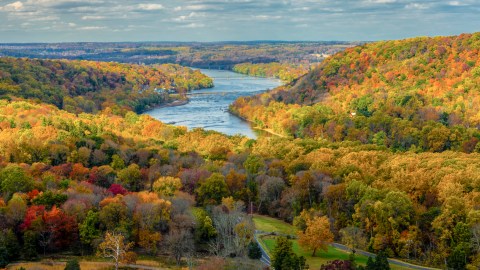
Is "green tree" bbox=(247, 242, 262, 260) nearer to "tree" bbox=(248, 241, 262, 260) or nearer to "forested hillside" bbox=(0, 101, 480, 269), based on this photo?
"tree" bbox=(248, 241, 262, 260)

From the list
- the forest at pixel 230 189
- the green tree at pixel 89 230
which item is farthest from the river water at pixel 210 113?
the green tree at pixel 89 230

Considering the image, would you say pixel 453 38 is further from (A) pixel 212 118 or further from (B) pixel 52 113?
(B) pixel 52 113

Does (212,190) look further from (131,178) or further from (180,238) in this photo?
(180,238)

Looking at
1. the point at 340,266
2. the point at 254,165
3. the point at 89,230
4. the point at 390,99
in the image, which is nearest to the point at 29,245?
the point at 89,230

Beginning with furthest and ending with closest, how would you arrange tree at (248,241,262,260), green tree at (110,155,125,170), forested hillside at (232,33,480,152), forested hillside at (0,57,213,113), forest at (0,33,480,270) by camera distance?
forested hillside at (0,57,213,113)
forested hillside at (232,33,480,152)
green tree at (110,155,125,170)
forest at (0,33,480,270)
tree at (248,241,262,260)

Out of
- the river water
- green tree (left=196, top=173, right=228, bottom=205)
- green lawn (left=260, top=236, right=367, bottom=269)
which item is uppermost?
green tree (left=196, top=173, right=228, bottom=205)

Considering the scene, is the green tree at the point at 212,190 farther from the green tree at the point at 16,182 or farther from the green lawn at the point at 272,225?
the green tree at the point at 16,182

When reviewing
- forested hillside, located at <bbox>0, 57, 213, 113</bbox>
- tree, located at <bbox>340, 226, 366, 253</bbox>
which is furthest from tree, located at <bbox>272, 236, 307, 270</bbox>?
forested hillside, located at <bbox>0, 57, 213, 113</bbox>
